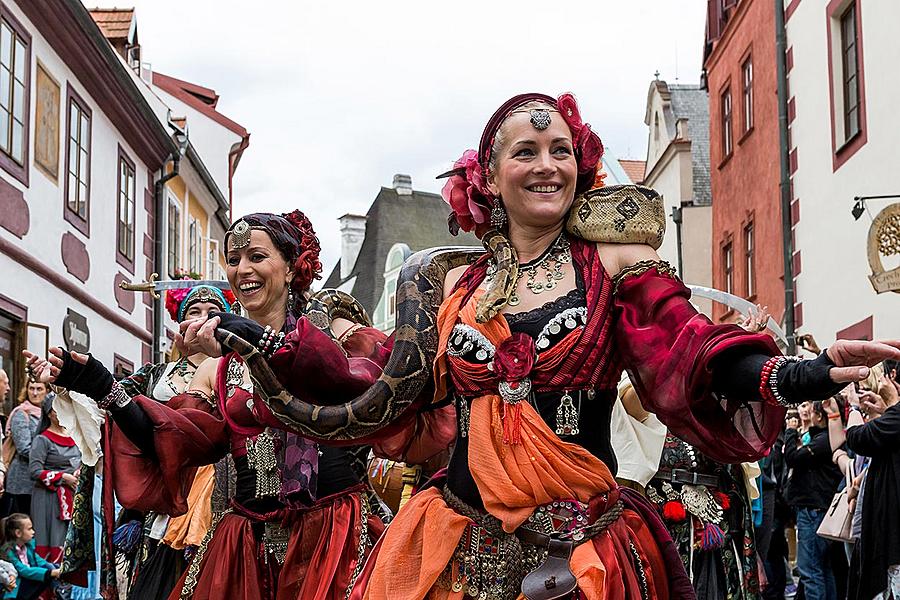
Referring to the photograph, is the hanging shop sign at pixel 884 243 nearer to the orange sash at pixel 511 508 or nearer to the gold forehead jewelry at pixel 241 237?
the gold forehead jewelry at pixel 241 237

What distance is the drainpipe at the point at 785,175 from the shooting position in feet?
54.0

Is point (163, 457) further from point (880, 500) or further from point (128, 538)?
point (880, 500)

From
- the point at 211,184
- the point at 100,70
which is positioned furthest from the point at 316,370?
the point at 211,184

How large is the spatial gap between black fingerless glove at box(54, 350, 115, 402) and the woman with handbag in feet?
17.8

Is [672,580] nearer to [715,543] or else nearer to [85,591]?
[715,543]

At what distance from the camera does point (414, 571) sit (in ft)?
11.1

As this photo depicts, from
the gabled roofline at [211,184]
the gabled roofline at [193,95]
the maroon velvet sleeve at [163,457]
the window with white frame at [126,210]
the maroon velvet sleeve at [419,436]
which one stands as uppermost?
the gabled roofline at [193,95]

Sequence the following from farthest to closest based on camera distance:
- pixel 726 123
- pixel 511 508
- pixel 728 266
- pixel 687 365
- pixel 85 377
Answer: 1. pixel 728 266
2. pixel 726 123
3. pixel 85 377
4. pixel 511 508
5. pixel 687 365

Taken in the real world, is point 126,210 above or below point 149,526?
above

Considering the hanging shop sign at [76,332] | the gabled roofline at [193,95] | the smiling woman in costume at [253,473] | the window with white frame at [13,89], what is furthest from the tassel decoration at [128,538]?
the gabled roofline at [193,95]

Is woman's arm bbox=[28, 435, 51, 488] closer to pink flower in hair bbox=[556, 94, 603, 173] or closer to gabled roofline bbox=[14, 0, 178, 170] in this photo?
gabled roofline bbox=[14, 0, 178, 170]

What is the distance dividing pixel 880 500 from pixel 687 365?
192 inches

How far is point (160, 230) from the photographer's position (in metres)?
23.3

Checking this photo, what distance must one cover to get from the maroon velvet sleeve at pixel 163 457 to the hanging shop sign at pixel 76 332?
1121cm
